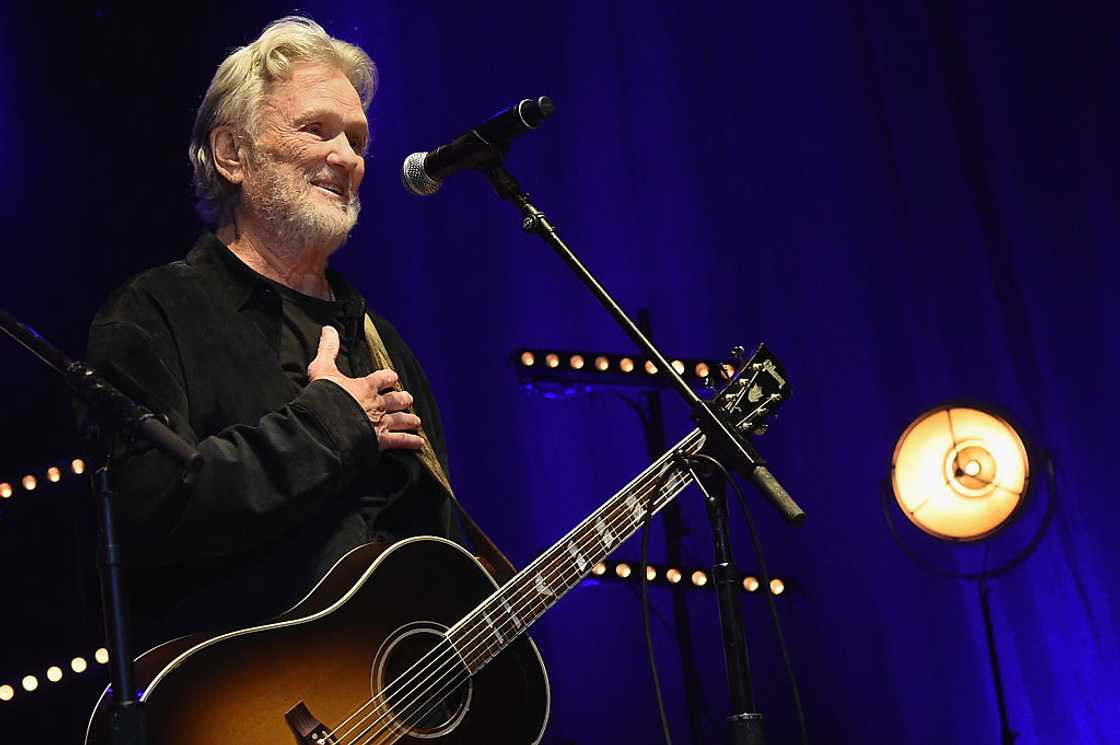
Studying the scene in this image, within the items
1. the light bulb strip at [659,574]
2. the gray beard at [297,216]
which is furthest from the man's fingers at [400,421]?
the light bulb strip at [659,574]

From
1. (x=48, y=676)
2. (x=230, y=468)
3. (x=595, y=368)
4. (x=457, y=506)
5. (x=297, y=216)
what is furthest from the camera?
(x=595, y=368)

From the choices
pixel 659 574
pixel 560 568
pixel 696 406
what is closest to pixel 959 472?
pixel 659 574

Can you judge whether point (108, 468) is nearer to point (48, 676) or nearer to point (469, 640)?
point (469, 640)

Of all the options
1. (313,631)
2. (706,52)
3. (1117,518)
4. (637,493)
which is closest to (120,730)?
(313,631)

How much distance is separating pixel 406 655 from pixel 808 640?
2.62 m

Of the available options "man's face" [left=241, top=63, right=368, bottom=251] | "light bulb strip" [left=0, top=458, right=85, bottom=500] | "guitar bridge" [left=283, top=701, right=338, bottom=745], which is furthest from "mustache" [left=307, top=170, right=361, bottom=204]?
"light bulb strip" [left=0, top=458, right=85, bottom=500]

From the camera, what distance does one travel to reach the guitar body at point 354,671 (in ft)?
6.80

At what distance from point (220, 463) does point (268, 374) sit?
0.30m

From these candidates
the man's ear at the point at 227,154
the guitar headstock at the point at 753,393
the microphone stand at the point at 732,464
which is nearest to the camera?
the microphone stand at the point at 732,464

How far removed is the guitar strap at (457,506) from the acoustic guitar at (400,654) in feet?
0.50

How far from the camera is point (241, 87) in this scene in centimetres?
289

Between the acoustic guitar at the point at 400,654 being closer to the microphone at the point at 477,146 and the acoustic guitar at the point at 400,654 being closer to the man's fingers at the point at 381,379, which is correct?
the man's fingers at the point at 381,379

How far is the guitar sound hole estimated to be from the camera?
225 centimetres

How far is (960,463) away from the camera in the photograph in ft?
14.1
